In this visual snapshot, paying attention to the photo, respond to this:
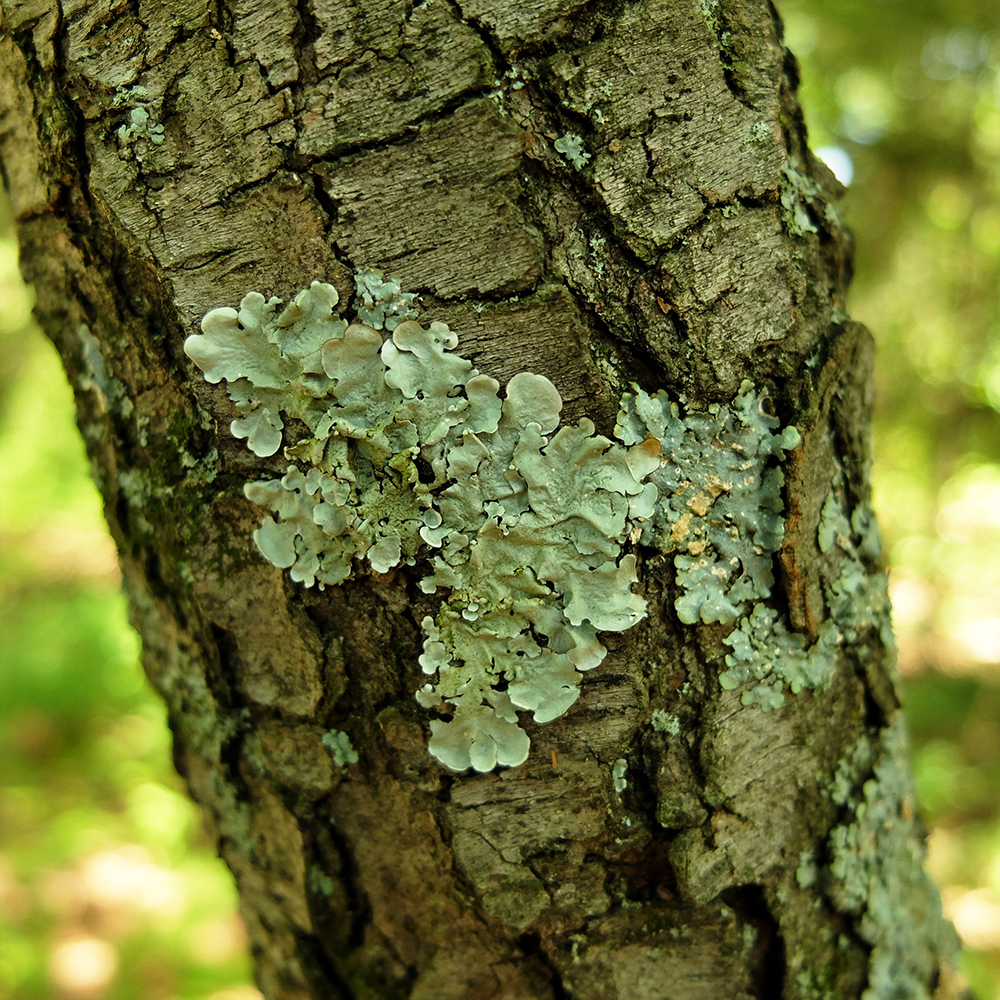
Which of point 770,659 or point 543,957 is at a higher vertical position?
→ point 770,659

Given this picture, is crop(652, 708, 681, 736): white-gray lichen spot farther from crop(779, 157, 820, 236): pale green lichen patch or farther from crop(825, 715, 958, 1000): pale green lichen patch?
crop(779, 157, 820, 236): pale green lichen patch

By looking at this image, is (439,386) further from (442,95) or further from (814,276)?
(814,276)

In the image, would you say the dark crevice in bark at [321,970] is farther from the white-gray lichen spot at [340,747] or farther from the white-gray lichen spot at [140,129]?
the white-gray lichen spot at [140,129]

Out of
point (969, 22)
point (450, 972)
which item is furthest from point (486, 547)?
point (969, 22)

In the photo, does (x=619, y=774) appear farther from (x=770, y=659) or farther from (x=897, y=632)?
(x=897, y=632)

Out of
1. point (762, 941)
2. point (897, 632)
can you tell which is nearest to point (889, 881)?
point (762, 941)

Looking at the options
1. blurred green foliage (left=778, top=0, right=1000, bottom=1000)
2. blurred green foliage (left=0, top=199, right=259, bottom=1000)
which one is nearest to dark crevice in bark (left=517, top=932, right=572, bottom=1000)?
blurred green foliage (left=0, top=199, right=259, bottom=1000)
